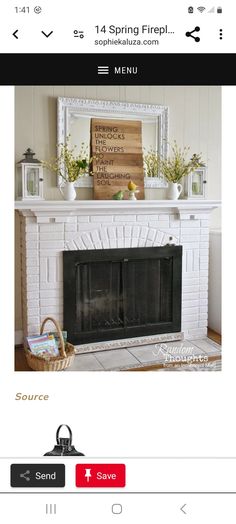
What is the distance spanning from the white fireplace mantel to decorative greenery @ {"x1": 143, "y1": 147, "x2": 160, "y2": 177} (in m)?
0.13

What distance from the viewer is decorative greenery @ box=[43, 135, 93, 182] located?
1758mm

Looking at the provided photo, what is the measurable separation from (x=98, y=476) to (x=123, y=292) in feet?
4.64

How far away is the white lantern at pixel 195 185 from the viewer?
1907mm

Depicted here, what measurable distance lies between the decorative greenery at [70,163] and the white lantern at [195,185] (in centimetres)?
46

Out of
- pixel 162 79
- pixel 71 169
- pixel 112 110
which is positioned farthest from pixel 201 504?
pixel 112 110

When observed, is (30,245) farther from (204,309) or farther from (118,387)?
(118,387)

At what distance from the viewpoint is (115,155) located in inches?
72.7

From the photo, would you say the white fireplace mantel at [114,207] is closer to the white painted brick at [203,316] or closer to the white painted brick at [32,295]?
the white painted brick at [32,295]

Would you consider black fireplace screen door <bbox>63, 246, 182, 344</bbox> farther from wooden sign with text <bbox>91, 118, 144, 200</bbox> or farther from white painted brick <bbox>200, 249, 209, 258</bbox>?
wooden sign with text <bbox>91, 118, 144, 200</bbox>

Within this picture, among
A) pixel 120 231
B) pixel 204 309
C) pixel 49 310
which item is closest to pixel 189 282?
pixel 204 309

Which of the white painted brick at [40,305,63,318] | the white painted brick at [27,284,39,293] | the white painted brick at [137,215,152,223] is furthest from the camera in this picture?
the white painted brick at [137,215,152,223]

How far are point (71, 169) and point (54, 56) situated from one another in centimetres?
119

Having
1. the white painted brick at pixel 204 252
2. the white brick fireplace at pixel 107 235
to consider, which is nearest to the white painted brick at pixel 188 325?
the white brick fireplace at pixel 107 235
